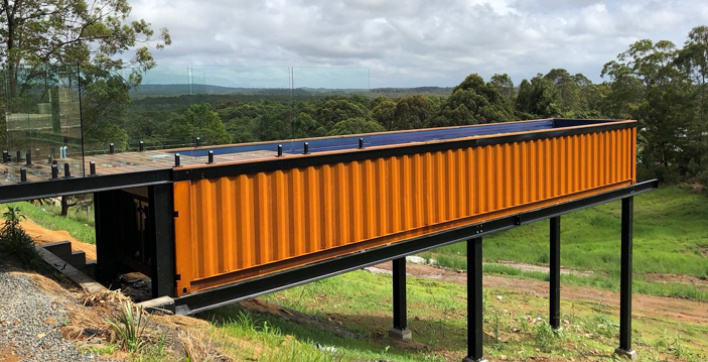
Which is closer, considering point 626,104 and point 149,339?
point 149,339

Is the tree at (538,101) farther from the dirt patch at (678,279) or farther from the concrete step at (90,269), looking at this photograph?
the concrete step at (90,269)

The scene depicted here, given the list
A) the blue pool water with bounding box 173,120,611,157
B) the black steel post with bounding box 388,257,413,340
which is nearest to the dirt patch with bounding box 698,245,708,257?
the blue pool water with bounding box 173,120,611,157

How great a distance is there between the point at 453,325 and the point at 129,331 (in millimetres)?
12315

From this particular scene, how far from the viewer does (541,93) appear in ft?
169

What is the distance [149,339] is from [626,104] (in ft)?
187

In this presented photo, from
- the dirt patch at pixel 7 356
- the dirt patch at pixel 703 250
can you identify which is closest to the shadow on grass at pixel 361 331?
the dirt patch at pixel 7 356

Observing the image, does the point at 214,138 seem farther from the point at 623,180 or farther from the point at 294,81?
the point at 623,180

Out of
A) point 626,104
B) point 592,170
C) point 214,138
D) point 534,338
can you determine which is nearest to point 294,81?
point 214,138

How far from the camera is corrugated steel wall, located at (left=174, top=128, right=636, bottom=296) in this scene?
845cm

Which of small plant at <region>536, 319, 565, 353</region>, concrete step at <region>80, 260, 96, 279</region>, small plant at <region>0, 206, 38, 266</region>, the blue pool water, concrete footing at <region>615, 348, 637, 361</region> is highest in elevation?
the blue pool water

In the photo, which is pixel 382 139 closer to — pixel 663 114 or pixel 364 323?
pixel 364 323

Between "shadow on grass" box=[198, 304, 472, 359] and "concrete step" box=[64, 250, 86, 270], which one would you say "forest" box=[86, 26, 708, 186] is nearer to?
"shadow on grass" box=[198, 304, 472, 359]

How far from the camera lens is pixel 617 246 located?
33.7 m

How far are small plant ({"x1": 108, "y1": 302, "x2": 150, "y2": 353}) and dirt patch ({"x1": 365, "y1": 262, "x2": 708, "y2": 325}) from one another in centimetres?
1895
